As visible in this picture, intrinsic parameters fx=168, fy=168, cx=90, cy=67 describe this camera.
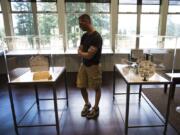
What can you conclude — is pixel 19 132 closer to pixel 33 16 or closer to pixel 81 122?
pixel 81 122

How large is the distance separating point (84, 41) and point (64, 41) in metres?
2.81

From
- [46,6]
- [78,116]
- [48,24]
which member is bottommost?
[78,116]

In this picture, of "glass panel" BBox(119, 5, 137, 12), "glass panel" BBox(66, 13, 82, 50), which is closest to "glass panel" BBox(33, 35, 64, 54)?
"glass panel" BBox(66, 13, 82, 50)

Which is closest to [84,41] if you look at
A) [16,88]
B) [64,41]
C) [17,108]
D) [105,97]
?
[105,97]

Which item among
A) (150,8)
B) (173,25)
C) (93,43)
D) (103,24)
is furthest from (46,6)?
(173,25)

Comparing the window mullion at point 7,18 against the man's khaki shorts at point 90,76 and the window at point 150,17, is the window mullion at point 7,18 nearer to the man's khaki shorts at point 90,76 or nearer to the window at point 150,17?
the man's khaki shorts at point 90,76

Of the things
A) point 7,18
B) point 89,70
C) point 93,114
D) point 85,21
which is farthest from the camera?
point 7,18

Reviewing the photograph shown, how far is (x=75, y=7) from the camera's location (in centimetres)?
498

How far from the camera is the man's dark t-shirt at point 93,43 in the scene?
2275mm

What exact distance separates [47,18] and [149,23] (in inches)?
123

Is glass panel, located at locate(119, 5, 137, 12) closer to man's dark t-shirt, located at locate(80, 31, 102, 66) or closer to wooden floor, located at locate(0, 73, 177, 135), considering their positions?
wooden floor, located at locate(0, 73, 177, 135)

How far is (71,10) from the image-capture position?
499cm

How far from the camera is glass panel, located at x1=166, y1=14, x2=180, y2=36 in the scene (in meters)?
5.16

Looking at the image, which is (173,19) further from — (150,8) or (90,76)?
(90,76)
